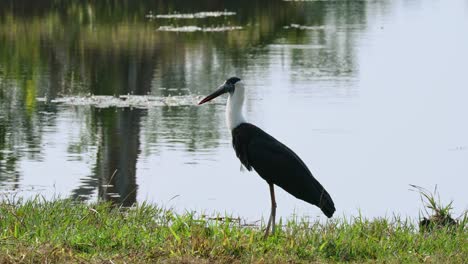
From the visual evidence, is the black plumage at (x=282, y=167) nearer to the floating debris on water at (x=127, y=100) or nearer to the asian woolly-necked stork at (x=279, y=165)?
the asian woolly-necked stork at (x=279, y=165)

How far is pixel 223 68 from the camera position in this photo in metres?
21.5

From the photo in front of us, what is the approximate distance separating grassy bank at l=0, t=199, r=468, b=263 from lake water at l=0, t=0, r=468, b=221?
1.97 m

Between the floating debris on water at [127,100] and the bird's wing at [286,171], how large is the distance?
942 centimetres

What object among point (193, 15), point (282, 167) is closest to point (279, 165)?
point (282, 167)

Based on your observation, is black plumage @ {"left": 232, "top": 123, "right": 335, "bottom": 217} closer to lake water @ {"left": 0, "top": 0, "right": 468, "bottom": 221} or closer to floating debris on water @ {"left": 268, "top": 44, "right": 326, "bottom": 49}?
lake water @ {"left": 0, "top": 0, "right": 468, "bottom": 221}

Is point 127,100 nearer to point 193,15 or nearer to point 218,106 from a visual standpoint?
point 218,106

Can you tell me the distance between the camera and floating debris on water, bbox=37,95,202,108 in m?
17.4

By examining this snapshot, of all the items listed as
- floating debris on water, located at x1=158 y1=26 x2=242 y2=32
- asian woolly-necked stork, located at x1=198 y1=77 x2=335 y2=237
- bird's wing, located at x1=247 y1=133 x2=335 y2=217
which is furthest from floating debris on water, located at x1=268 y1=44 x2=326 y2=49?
bird's wing, located at x1=247 y1=133 x2=335 y2=217

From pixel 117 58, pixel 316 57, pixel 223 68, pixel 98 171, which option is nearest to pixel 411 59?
pixel 316 57

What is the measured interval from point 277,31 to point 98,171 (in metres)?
16.1

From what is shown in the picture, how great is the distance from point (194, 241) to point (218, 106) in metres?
10.6

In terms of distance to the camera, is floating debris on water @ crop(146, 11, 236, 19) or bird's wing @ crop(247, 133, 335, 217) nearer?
bird's wing @ crop(247, 133, 335, 217)

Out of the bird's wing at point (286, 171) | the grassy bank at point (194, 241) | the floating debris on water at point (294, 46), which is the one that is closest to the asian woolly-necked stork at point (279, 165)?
the bird's wing at point (286, 171)

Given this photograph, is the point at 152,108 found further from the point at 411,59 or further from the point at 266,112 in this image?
the point at 411,59
